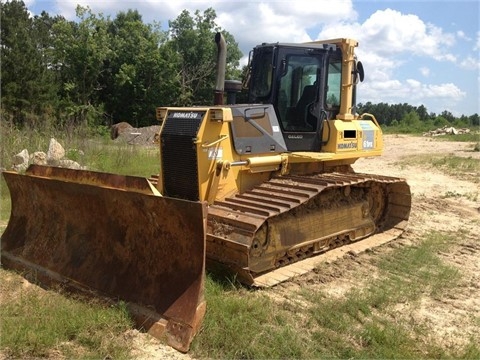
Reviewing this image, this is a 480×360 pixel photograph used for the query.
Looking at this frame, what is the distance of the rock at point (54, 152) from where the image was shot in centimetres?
1137

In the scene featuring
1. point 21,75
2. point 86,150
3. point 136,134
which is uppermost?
point 21,75

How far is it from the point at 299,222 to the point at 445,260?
6.43ft

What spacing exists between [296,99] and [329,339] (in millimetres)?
3613

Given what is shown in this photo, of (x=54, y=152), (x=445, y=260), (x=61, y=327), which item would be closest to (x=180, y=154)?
(x=61, y=327)

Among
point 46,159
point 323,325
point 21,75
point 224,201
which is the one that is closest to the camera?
point 323,325

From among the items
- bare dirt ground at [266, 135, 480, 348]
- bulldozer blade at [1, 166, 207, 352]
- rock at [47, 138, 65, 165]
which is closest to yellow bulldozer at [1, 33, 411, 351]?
bulldozer blade at [1, 166, 207, 352]

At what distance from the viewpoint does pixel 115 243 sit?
4930mm

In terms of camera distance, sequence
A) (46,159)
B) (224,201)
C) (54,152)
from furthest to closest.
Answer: (54,152)
(46,159)
(224,201)

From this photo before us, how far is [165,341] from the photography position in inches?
155

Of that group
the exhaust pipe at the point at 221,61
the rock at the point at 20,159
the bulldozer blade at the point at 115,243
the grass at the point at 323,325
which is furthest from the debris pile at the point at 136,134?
the grass at the point at 323,325

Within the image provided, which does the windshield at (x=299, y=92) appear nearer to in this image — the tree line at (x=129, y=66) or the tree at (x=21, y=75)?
the tree at (x=21, y=75)

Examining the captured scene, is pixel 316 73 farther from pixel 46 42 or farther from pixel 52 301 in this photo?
pixel 46 42

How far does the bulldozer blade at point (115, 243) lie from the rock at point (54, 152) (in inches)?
217

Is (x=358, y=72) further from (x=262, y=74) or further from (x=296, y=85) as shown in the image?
(x=262, y=74)
